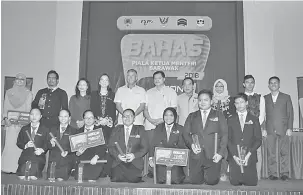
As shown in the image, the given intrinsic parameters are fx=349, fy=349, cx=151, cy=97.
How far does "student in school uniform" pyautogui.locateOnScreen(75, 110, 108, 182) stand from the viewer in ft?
13.4

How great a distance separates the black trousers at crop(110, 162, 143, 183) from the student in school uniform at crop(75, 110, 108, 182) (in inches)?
7.9

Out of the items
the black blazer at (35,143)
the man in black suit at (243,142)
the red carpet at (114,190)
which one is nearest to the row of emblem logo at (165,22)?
the man in black suit at (243,142)

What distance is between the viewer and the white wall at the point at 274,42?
19.9 ft

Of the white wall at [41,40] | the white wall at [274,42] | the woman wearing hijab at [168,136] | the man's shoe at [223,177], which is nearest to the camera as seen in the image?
the woman wearing hijab at [168,136]

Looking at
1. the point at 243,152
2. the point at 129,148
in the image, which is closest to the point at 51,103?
the point at 129,148

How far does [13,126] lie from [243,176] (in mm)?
3066

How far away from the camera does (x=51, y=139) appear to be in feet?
14.0

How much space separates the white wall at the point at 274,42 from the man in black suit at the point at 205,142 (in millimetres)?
2264

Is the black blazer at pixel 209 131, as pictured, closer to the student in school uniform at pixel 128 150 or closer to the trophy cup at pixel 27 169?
the student in school uniform at pixel 128 150

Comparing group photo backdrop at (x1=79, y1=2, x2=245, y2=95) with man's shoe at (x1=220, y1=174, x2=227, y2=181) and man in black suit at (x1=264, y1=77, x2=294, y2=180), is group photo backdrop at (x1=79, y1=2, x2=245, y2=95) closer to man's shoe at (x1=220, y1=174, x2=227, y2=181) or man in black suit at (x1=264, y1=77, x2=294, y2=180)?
man in black suit at (x1=264, y1=77, x2=294, y2=180)

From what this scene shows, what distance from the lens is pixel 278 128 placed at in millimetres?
4629

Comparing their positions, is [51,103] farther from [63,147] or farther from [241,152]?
[241,152]

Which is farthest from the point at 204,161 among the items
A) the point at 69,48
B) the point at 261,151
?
the point at 69,48

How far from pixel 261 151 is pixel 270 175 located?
1.08 ft
